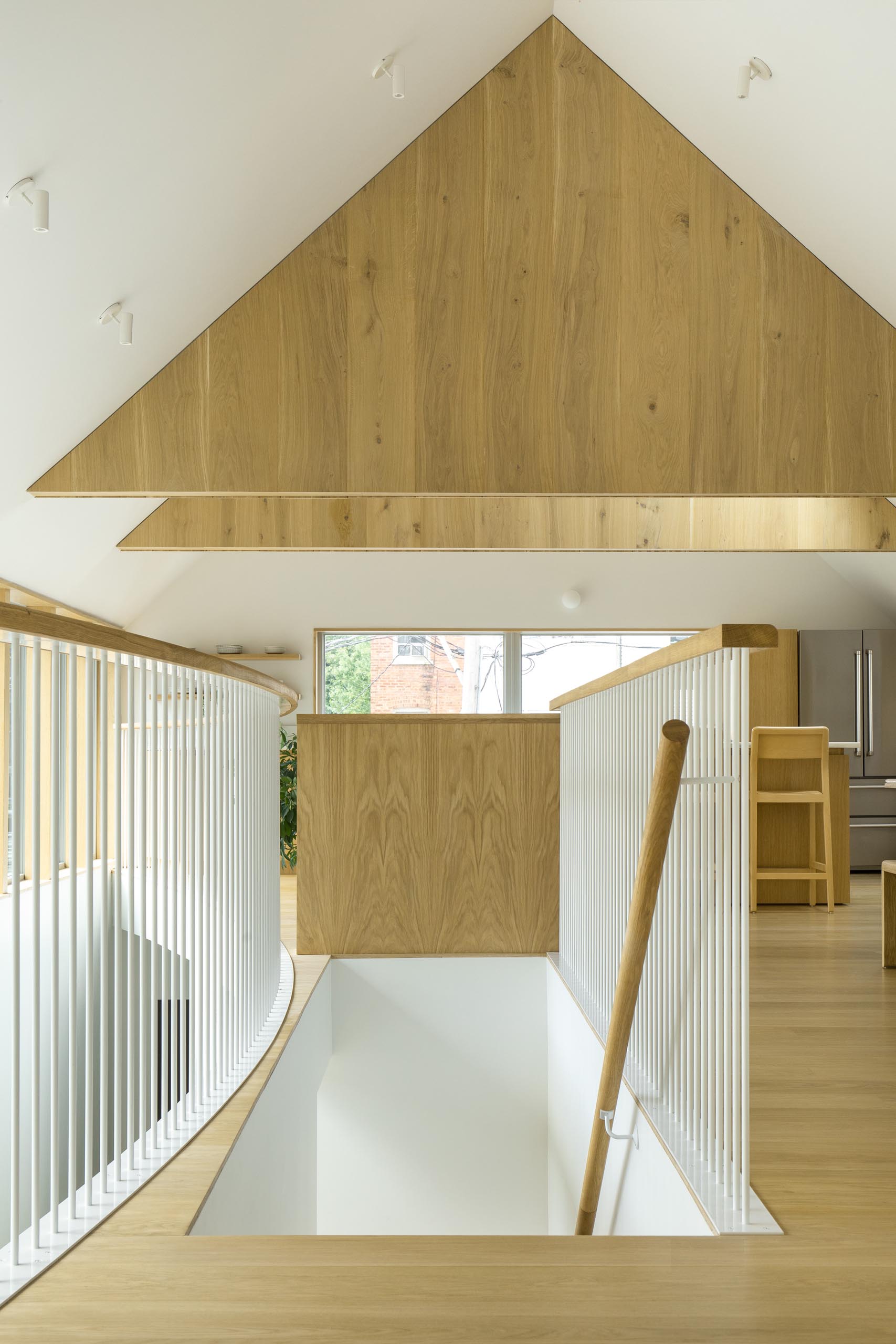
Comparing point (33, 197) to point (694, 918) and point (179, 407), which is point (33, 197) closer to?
point (179, 407)

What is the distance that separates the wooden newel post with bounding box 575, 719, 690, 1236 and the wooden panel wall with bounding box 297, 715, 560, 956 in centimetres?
193


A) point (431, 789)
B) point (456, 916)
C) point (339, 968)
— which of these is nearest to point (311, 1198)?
point (339, 968)

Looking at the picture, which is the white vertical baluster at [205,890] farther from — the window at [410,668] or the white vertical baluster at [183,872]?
the window at [410,668]

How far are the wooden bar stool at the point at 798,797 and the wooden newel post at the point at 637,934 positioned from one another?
2773 mm

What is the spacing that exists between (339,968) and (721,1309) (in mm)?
2964

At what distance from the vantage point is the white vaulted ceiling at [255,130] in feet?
9.11

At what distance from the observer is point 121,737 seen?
83.4 inches

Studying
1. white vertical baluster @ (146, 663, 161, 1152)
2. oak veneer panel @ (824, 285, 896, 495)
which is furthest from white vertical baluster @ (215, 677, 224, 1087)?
oak veneer panel @ (824, 285, 896, 495)

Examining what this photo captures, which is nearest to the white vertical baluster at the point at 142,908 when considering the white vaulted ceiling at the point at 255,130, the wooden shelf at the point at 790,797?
the white vaulted ceiling at the point at 255,130

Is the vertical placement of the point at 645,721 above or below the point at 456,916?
above

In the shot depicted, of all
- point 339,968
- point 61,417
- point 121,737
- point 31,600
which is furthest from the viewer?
point 31,600

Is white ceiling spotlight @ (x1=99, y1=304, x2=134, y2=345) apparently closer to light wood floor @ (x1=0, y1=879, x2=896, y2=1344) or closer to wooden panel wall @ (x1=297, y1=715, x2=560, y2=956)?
wooden panel wall @ (x1=297, y1=715, x2=560, y2=956)

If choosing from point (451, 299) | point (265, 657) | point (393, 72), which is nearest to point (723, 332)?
point (451, 299)

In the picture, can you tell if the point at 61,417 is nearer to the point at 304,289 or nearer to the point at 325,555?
the point at 304,289
